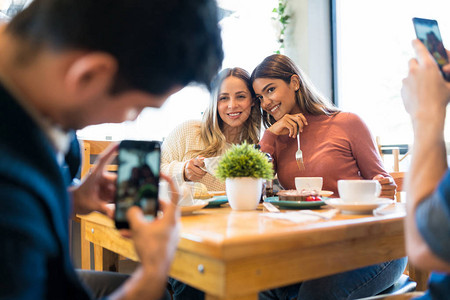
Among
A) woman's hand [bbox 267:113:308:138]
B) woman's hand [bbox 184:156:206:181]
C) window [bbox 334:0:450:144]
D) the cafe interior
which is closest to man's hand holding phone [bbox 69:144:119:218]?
the cafe interior

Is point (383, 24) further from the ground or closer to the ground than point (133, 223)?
further from the ground

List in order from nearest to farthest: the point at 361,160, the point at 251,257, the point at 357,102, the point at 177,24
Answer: the point at 177,24 < the point at 251,257 < the point at 361,160 < the point at 357,102

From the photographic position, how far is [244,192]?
3.95 feet

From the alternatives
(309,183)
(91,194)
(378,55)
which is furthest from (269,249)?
(378,55)

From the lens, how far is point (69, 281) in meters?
0.57

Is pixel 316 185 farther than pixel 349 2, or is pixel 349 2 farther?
pixel 349 2

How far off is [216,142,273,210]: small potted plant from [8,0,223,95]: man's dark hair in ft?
1.99

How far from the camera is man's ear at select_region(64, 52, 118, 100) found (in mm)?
568

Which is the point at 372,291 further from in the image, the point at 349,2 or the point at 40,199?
the point at 349,2

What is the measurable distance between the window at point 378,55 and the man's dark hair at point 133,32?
2897mm

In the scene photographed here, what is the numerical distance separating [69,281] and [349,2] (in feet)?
12.9

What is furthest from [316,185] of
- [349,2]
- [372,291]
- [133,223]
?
[349,2]

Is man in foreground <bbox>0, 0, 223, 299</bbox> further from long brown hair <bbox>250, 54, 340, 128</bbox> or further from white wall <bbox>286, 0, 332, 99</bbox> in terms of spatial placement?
white wall <bbox>286, 0, 332, 99</bbox>

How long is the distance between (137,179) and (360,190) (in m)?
0.64
